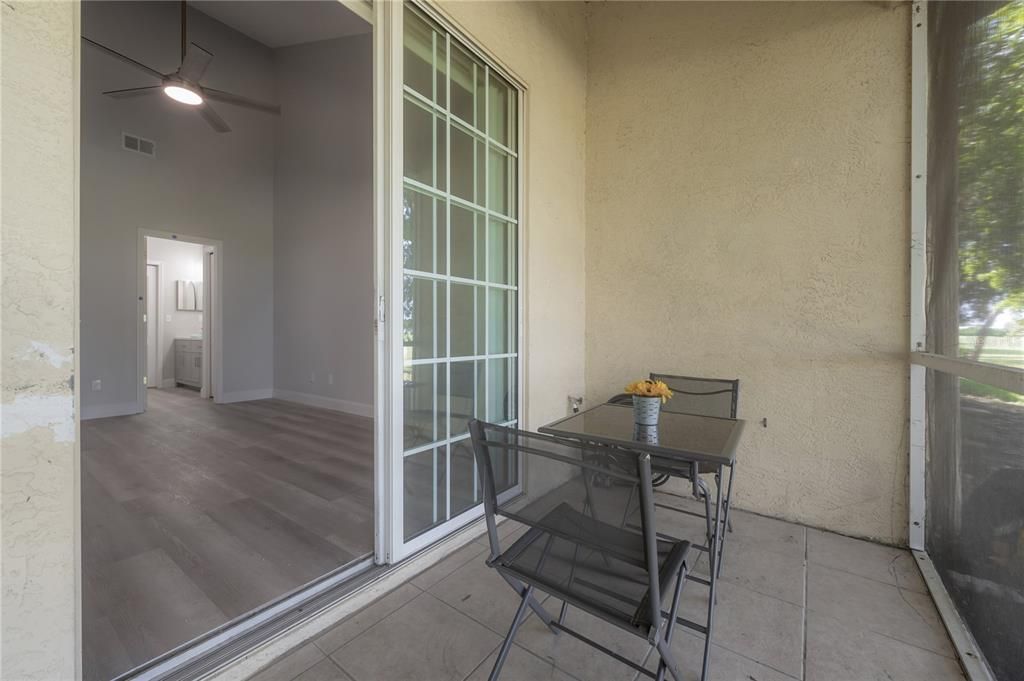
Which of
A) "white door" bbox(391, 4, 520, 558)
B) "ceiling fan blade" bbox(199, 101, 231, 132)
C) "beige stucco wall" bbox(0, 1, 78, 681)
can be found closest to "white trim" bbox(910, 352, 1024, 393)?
"white door" bbox(391, 4, 520, 558)

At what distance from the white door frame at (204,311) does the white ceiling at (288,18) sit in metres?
2.97

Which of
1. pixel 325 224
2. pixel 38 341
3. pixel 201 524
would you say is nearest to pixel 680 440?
pixel 38 341

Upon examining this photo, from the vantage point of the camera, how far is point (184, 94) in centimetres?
388

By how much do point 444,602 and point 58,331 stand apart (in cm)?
154

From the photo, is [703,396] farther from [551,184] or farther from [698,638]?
[551,184]

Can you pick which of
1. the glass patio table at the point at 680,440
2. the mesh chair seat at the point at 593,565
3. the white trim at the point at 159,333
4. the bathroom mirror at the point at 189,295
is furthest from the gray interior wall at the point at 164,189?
the mesh chair seat at the point at 593,565

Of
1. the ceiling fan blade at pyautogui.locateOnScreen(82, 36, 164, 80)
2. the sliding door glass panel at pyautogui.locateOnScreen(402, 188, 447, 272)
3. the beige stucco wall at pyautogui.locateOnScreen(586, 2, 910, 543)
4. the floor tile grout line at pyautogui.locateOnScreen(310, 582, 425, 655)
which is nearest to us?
the floor tile grout line at pyautogui.locateOnScreen(310, 582, 425, 655)

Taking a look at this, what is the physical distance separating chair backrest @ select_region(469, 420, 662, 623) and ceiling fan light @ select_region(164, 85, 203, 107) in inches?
188

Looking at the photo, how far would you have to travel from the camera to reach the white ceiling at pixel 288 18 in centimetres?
479

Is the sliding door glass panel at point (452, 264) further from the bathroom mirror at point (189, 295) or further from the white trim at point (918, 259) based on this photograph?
the bathroom mirror at point (189, 295)

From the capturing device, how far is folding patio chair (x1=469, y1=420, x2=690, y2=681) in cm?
91

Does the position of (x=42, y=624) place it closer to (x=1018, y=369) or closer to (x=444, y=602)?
(x=444, y=602)

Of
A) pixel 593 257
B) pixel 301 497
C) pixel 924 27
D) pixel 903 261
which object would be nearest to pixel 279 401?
pixel 301 497

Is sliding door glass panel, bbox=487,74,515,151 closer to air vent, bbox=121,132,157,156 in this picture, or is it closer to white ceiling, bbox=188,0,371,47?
white ceiling, bbox=188,0,371,47
